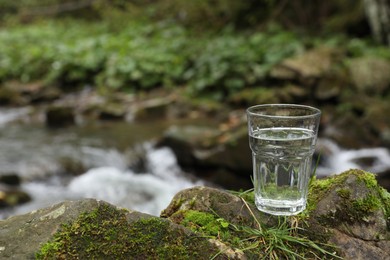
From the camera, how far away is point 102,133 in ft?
29.7

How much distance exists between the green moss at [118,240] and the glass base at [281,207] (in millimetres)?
350

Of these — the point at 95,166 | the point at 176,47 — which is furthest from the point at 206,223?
the point at 176,47

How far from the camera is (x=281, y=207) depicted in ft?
6.33

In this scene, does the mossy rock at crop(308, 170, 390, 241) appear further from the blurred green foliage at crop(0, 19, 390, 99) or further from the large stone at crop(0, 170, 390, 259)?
the blurred green foliage at crop(0, 19, 390, 99)

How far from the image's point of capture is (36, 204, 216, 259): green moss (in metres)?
1.61

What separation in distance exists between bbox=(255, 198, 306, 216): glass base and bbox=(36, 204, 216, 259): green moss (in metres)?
0.35

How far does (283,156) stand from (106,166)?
575cm

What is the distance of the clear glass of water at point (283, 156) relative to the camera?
194 cm

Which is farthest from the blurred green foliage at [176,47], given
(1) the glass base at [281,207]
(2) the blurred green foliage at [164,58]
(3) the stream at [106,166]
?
(1) the glass base at [281,207]

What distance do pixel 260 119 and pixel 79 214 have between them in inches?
32.6

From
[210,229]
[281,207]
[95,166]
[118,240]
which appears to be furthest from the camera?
[95,166]

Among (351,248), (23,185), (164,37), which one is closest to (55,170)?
(23,185)

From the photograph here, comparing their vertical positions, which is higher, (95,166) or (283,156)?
(283,156)

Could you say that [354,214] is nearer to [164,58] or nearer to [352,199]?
[352,199]
